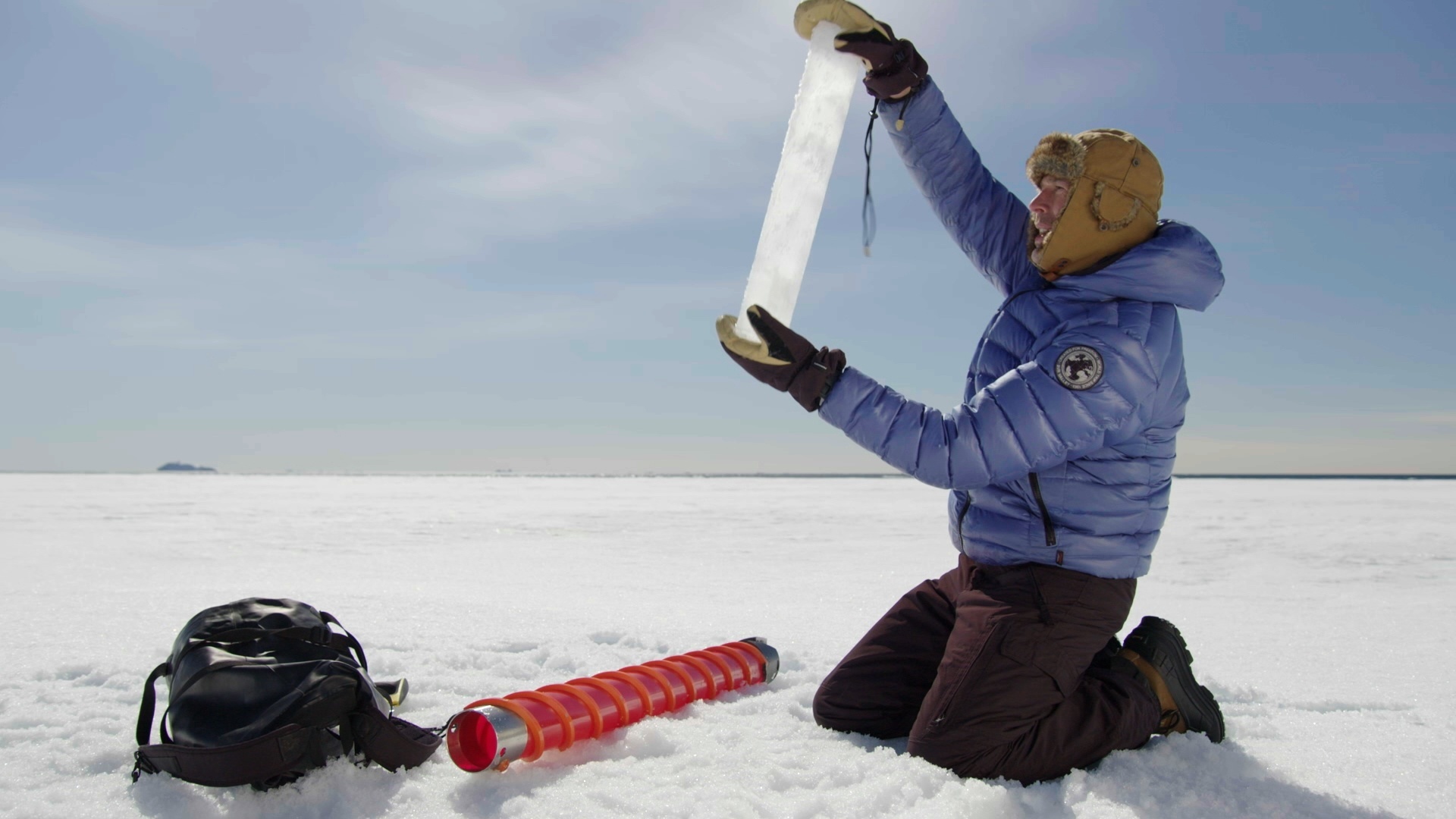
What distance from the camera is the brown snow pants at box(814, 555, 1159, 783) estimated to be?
213cm

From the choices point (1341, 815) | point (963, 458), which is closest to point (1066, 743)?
point (1341, 815)

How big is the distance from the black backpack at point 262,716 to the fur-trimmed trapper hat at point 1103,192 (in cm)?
214

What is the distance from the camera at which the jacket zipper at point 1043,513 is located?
2297 mm

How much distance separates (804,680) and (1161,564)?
17.0ft

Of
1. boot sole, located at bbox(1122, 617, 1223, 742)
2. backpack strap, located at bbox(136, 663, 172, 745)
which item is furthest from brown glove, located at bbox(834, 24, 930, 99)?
backpack strap, located at bbox(136, 663, 172, 745)

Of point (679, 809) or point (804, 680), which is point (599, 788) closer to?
point (679, 809)

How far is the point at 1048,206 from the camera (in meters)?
2.36

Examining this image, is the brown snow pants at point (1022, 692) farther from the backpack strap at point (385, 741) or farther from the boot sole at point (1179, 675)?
the backpack strap at point (385, 741)

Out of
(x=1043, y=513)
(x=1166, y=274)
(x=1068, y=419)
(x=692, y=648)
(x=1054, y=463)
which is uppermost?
(x=1166, y=274)

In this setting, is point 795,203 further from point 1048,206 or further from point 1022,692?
point 1022,692

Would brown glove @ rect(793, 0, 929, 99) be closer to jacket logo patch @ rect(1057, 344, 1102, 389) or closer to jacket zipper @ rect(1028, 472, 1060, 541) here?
jacket logo patch @ rect(1057, 344, 1102, 389)

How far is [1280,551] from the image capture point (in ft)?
25.5

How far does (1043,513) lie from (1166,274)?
0.71 m

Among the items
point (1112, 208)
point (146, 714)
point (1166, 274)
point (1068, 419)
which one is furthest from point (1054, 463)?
point (146, 714)
